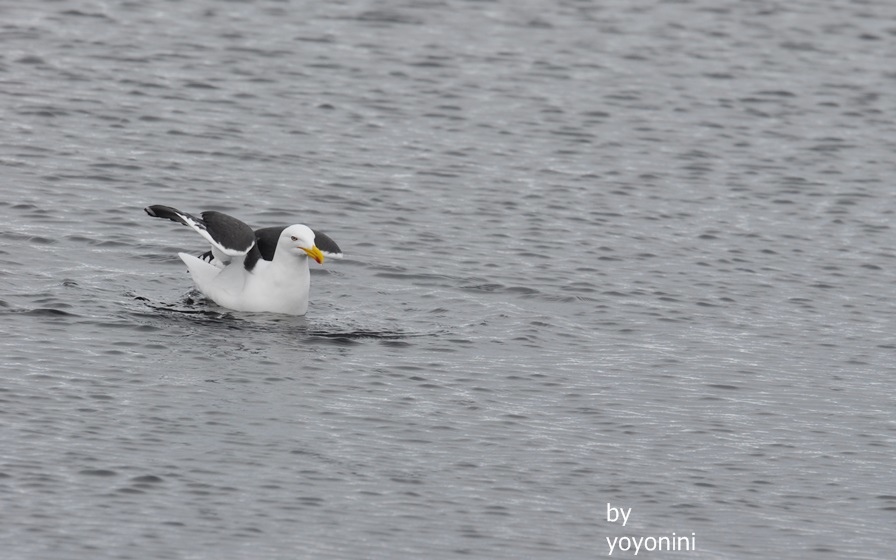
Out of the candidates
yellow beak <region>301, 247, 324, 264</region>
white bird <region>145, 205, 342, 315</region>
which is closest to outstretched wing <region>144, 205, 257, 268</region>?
white bird <region>145, 205, 342, 315</region>

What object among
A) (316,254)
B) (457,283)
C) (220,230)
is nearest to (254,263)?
(220,230)

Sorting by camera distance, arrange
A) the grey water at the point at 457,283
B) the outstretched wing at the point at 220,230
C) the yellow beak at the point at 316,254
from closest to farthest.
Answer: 1. the grey water at the point at 457,283
2. the yellow beak at the point at 316,254
3. the outstretched wing at the point at 220,230

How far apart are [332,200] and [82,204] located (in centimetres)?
383

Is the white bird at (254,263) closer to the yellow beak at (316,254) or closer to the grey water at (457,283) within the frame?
the yellow beak at (316,254)

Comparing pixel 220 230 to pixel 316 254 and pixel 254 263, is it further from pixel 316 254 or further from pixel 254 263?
pixel 316 254

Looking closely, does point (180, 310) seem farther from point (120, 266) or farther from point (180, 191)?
point (180, 191)

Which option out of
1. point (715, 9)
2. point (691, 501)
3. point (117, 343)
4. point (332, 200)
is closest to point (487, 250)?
point (332, 200)

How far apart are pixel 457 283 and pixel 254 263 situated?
294 cm

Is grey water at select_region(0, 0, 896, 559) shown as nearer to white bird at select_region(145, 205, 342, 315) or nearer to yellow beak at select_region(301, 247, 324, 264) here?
white bird at select_region(145, 205, 342, 315)

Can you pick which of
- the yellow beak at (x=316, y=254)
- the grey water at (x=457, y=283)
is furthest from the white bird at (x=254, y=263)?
the grey water at (x=457, y=283)

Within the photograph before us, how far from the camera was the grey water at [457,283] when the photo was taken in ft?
51.1

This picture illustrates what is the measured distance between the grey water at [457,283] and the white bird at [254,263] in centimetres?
27

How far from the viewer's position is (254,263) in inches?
850

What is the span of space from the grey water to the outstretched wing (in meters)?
0.88
